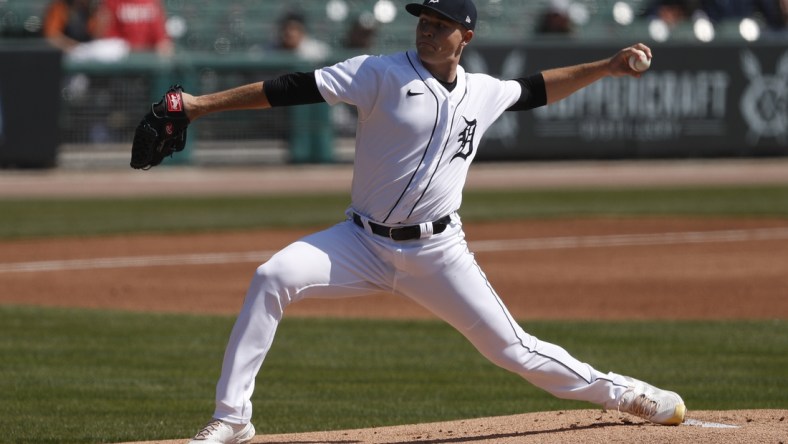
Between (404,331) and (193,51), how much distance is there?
43.0 feet

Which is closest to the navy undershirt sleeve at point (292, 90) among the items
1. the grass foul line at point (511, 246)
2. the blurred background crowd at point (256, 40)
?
the grass foul line at point (511, 246)

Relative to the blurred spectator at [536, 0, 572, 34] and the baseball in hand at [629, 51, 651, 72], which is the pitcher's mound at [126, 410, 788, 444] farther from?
the blurred spectator at [536, 0, 572, 34]

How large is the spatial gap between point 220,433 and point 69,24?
1572cm

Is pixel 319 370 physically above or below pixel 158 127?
below

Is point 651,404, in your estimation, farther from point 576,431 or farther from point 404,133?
point 404,133

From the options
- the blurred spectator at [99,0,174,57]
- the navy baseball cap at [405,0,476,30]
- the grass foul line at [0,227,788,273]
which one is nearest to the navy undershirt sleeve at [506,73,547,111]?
the navy baseball cap at [405,0,476,30]

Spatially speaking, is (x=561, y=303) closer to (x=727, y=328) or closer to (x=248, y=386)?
(x=727, y=328)

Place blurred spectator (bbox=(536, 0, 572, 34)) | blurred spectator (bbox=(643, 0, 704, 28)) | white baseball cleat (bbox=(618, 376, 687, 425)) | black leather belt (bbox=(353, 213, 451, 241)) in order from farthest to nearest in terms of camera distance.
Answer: blurred spectator (bbox=(643, 0, 704, 28)) < blurred spectator (bbox=(536, 0, 572, 34)) < white baseball cleat (bbox=(618, 376, 687, 425)) < black leather belt (bbox=(353, 213, 451, 241))

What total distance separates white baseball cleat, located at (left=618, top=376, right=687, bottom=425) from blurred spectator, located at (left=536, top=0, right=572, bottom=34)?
55.8 ft

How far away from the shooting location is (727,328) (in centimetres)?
939

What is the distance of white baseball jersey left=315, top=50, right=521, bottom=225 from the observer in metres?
5.14

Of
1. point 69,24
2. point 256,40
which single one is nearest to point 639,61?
point 69,24

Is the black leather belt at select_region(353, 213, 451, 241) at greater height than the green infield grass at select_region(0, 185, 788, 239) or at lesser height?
greater

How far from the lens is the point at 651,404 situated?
5602mm
